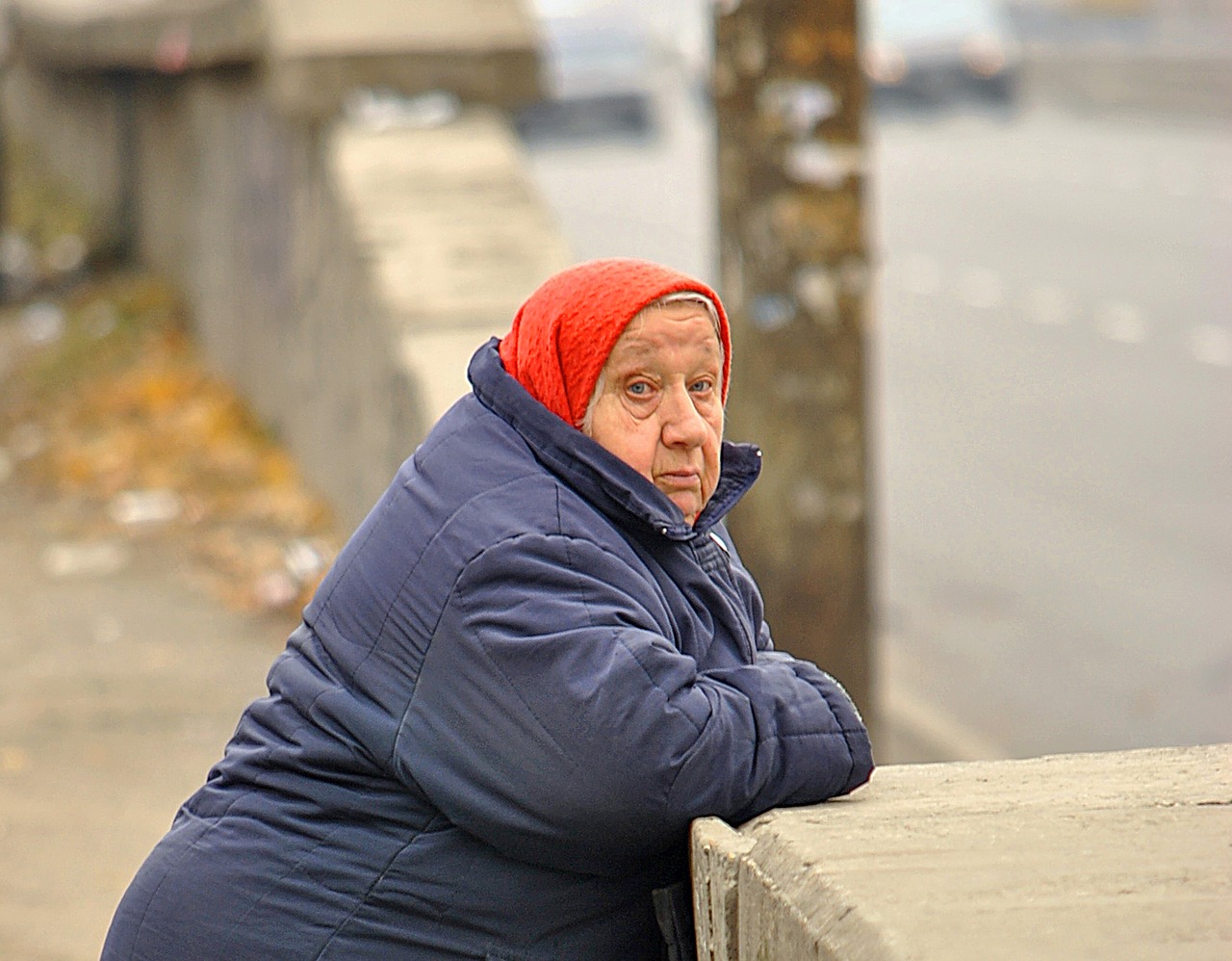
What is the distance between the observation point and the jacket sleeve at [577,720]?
2.11m

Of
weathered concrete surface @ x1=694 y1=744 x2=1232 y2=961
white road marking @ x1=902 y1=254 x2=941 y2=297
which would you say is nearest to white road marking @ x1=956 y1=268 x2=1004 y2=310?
white road marking @ x1=902 y1=254 x2=941 y2=297

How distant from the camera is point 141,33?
941cm

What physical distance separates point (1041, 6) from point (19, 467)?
2778 centimetres

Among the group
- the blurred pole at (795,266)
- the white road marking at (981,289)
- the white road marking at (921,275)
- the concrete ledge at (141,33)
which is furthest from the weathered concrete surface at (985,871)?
the white road marking at (921,275)

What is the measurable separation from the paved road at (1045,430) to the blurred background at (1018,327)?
0.02 meters

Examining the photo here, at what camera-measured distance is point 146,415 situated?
8.50 m

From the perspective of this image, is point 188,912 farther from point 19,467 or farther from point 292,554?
point 19,467

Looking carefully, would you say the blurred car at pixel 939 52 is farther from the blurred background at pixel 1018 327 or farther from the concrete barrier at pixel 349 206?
the concrete barrier at pixel 349 206

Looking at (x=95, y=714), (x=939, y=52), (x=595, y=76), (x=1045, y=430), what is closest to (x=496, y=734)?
(x=95, y=714)

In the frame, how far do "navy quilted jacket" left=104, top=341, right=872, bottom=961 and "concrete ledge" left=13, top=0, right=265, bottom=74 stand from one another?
5.02 metres

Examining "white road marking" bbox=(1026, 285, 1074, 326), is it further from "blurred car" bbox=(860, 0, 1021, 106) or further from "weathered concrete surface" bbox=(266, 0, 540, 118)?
"blurred car" bbox=(860, 0, 1021, 106)

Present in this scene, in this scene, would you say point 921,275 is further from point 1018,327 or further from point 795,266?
point 795,266

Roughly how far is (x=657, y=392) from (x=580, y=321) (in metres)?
0.13

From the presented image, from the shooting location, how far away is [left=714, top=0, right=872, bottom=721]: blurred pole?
14.1 ft
